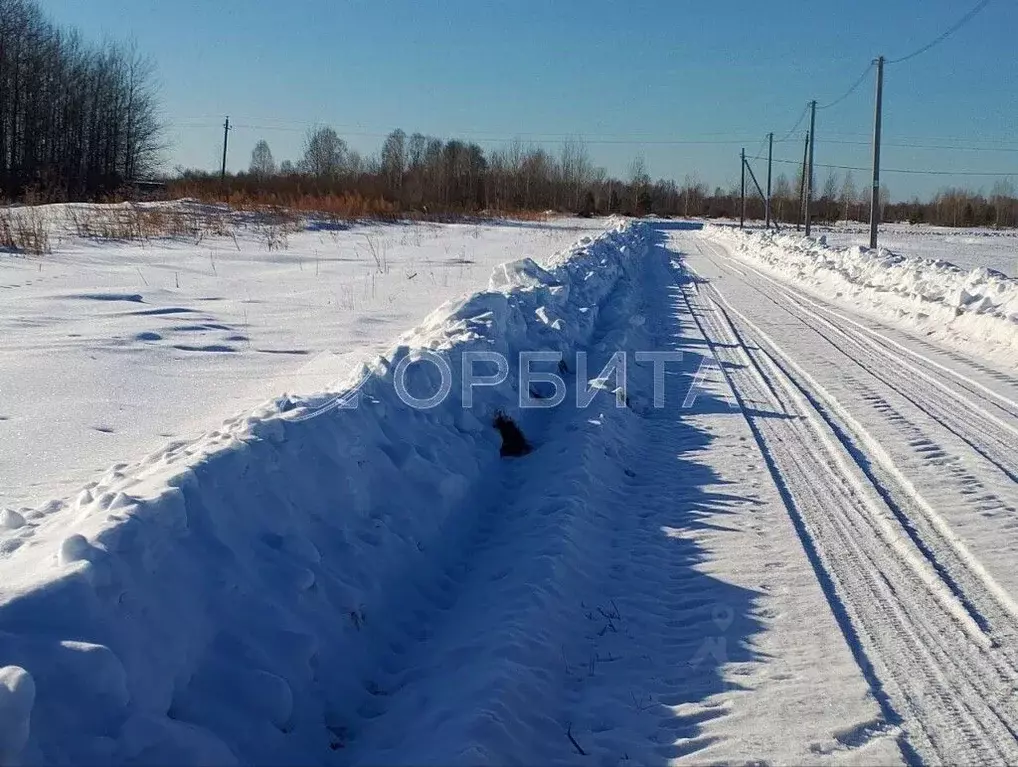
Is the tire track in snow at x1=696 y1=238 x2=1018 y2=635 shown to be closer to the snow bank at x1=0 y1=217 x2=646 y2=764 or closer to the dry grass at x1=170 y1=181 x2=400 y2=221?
the snow bank at x1=0 y1=217 x2=646 y2=764

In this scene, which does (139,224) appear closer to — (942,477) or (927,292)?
(927,292)

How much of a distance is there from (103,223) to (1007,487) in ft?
70.8

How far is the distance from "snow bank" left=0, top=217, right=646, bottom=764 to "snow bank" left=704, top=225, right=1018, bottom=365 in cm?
911

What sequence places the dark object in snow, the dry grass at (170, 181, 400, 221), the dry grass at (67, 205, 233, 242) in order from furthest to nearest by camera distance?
the dry grass at (170, 181, 400, 221) → the dry grass at (67, 205, 233, 242) → the dark object in snow

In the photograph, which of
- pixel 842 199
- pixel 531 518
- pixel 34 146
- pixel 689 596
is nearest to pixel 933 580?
pixel 689 596

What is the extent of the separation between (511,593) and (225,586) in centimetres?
155

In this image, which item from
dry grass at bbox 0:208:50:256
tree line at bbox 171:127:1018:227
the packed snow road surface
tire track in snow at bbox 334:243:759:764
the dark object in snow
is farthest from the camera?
tree line at bbox 171:127:1018:227

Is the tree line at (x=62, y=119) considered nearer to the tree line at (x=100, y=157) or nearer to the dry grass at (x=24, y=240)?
the tree line at (x=100, y=157)

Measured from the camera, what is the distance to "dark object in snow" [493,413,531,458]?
24.3 feet

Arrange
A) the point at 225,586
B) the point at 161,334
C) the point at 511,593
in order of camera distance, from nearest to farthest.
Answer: the point at 225,586 → the point at 511,593 → the point at 161,334

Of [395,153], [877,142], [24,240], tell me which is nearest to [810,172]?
[877,142]

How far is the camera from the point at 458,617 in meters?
4.59

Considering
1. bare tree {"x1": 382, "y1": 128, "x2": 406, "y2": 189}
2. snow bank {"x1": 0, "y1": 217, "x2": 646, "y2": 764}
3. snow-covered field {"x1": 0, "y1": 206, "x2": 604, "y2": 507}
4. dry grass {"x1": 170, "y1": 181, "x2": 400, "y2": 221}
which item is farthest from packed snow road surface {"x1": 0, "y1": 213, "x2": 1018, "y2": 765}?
bare tree {"x1": 382, "y1": 128, "x2": 406, "y2": 189}

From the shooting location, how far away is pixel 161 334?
10445mm
